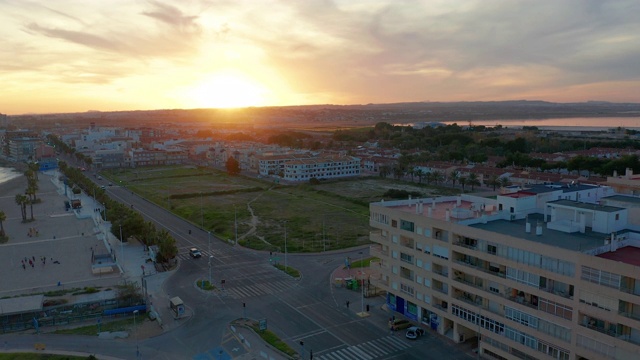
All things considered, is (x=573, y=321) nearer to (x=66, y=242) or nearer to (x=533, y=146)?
(x=66, y=242)

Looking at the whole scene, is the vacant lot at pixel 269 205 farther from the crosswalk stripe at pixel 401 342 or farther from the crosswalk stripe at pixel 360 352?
the crosswalk stripe at pixel 360 352

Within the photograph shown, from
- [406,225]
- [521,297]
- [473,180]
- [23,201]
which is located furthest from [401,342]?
[473,180]

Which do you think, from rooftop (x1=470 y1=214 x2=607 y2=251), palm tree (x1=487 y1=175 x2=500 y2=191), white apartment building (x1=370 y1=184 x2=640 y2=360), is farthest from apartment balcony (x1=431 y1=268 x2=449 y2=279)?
palm tree (x1=487 y1=175 x2=500 y2=191)

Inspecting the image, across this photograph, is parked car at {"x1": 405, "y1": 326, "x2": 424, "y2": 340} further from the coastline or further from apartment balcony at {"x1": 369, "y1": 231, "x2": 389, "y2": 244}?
the coastline

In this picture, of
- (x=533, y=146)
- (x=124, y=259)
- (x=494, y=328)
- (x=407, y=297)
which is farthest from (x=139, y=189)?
(x=533, y=146)

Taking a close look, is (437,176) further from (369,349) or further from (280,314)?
(369,349)

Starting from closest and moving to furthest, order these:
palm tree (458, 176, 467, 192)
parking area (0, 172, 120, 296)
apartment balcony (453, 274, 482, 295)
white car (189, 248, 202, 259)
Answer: apartment balcony (453, 274, 482, 295) → parking area (0, 172, 120, 296) → white car (189, 248, 202, 259) → palm tree (458, 176, 467, 192)
